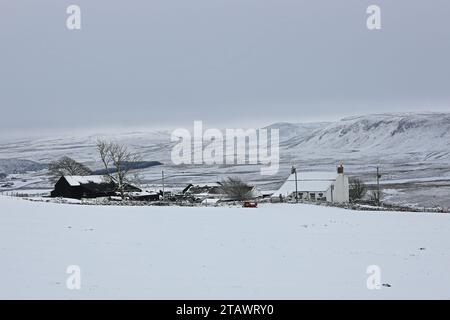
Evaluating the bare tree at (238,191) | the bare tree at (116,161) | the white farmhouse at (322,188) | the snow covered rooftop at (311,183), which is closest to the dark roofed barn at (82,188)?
the bare tree at (116,161)

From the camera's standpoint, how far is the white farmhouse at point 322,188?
320ft

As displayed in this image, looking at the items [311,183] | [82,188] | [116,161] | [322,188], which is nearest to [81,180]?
[82,188]

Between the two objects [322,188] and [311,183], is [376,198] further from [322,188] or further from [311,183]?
[311,183]

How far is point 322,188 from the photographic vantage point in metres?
98.6

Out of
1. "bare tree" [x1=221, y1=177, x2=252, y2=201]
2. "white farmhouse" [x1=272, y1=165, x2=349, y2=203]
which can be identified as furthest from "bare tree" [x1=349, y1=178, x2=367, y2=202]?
"bare tree" [x1=221, y1=177, x2=252, y2=201]

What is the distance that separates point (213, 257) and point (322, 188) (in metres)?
78.5

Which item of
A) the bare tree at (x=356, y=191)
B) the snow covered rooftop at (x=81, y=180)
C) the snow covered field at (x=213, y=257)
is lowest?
the snow covered field at (x=213, y=257)

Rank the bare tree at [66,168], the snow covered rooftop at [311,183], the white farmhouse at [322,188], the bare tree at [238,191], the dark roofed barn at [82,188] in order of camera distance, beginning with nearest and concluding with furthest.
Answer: the dark roofed barn at [82,188] → the white farmhouse at [322,188] → the snow covered rooftop at [311,183] → the bare tree at [238,191] → the bare tree at [66,168]

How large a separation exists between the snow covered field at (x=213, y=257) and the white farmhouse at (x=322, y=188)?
204 feet

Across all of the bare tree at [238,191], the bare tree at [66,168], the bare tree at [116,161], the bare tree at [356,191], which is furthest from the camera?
the bare tree at [66,168]

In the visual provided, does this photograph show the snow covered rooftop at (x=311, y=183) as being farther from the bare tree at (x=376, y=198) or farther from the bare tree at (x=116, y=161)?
the bare tree at (x=116, y=161)
